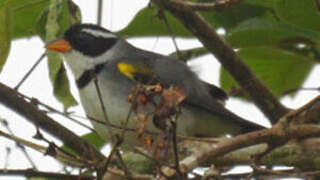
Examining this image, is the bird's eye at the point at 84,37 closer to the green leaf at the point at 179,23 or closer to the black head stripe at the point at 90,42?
the black head stripe at the point at 90,42

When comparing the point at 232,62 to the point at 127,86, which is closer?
the point at 232,62

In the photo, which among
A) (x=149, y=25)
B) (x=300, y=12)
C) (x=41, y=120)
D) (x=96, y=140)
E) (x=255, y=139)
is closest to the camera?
(x=255, y=139)

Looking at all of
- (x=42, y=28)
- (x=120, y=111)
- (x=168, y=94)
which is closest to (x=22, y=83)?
(x=42, y=28)

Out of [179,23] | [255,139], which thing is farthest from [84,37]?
[255,139]

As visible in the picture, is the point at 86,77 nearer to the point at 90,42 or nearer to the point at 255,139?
the point at 90,42

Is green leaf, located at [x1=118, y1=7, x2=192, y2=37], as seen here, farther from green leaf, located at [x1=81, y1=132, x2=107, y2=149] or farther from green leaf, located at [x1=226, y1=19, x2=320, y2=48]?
green leaf, located at [x1=81, y1=132, x2=107, y2=149]

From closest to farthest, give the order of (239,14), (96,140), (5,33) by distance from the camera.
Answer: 1. (5,33)
2. (239,14)
3. (96,140)

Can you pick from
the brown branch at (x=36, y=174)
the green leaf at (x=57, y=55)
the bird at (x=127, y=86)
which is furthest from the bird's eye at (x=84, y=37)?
the brown branch at (x=36, y=174)

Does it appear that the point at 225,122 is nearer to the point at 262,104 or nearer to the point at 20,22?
the point at 262,104

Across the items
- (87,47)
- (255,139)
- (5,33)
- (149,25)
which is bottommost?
(255,139)

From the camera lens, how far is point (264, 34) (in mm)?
3771

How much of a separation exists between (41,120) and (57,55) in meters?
0.35

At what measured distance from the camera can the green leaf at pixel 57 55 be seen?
364 cm

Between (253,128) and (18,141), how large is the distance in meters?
1.59
